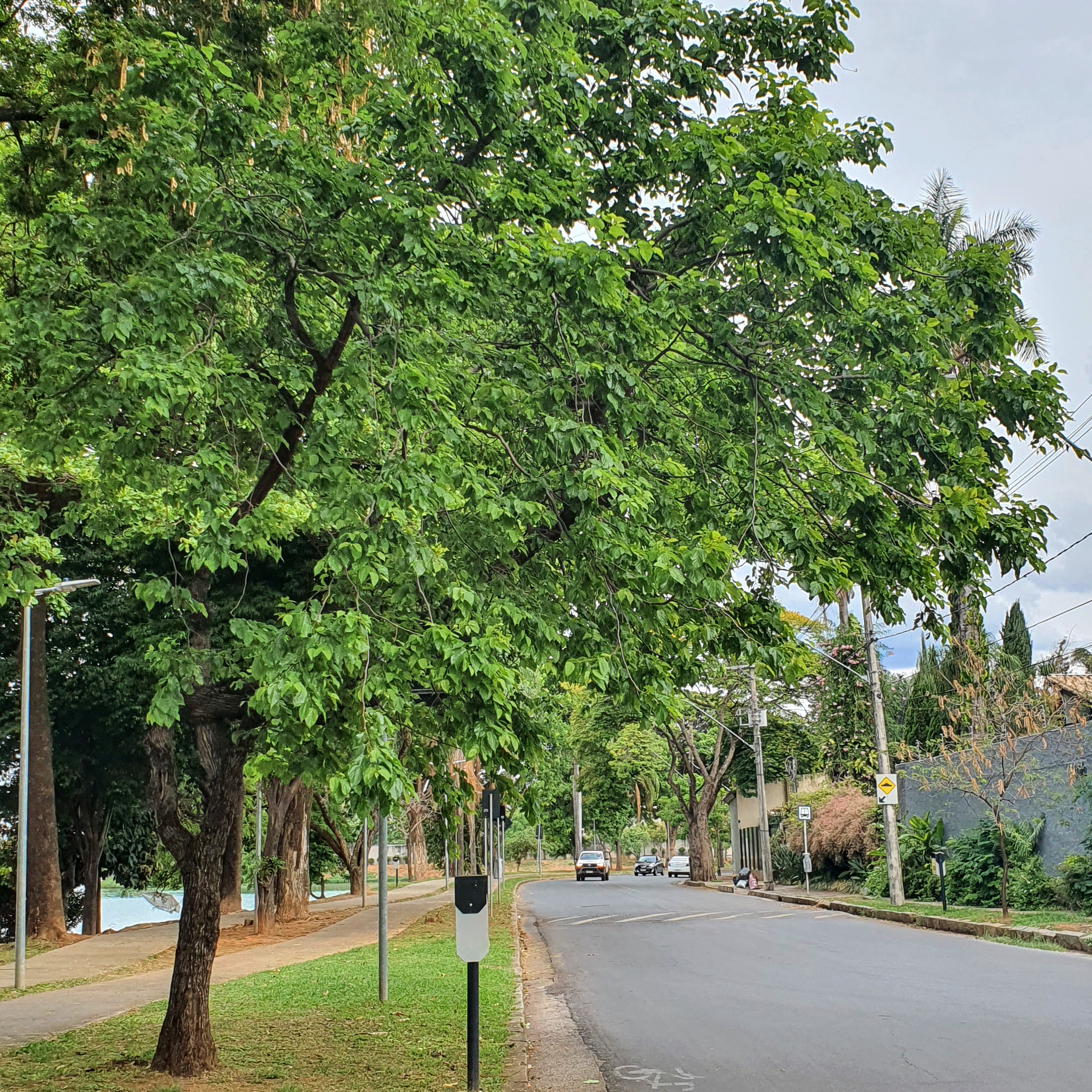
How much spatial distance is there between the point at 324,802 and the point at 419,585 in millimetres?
29958

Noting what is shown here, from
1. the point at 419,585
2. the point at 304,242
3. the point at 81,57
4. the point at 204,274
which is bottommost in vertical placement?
the point at 419,585

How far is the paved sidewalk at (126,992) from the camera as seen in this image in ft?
39.3

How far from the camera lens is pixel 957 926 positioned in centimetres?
2098

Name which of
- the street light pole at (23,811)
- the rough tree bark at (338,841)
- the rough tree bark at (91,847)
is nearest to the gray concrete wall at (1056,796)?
the rough tree bark at (338,841)

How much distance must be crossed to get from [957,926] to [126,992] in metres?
14.2

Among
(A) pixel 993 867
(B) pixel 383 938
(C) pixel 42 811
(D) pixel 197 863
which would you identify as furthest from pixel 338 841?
(D) pixel 197 863

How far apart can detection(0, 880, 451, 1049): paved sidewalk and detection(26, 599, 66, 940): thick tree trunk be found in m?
5.40

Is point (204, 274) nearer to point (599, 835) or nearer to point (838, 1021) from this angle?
point (838, 1021)

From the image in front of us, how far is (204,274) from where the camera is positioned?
6930 mm

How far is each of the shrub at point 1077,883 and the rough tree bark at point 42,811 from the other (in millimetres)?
19987

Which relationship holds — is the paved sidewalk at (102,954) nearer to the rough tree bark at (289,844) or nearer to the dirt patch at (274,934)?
the dirt patch at (274,934)

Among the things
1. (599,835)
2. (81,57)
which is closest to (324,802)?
(81,57)

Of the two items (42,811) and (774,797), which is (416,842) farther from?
(42,811)

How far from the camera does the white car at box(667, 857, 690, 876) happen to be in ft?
221
